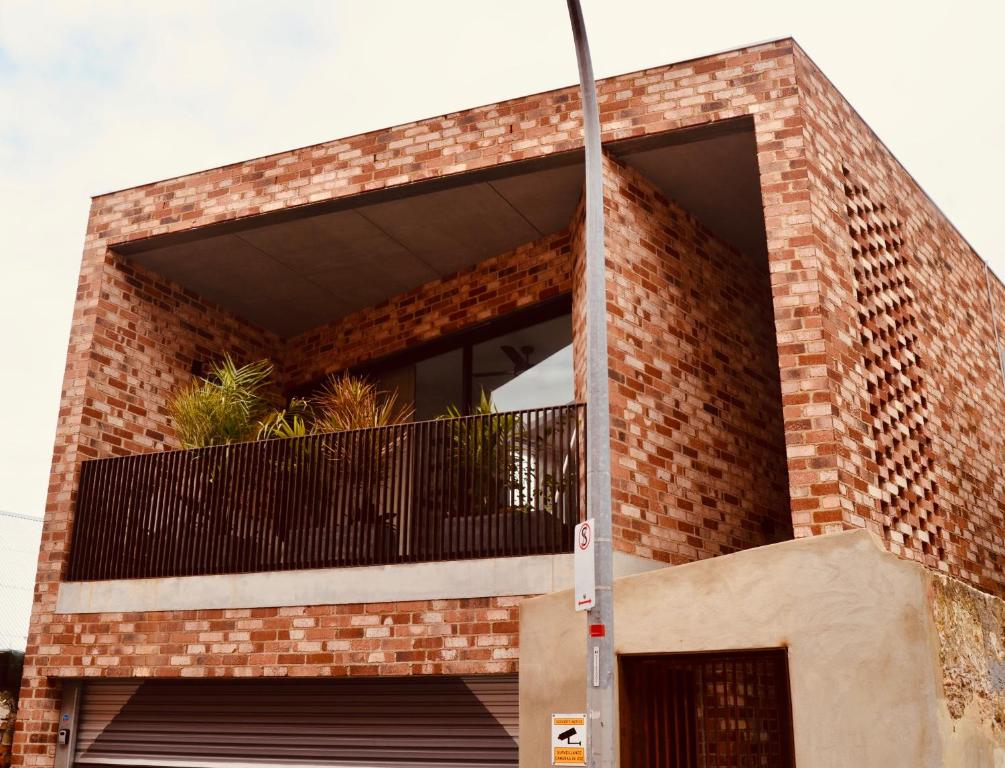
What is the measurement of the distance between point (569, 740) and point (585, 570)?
1490mm

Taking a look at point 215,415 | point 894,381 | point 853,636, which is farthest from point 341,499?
point 894,381

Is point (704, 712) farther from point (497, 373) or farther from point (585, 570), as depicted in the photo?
point (497, 373)

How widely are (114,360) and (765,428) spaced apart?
23.3 ft

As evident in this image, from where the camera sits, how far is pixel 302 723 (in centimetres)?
975

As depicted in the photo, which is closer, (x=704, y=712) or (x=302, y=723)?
(x=704, y=712)

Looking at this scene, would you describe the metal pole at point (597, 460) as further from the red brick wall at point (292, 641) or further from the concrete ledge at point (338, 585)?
the red brick wall at point (292, 641)

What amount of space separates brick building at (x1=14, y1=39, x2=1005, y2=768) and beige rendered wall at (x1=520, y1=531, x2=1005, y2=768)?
617 mm

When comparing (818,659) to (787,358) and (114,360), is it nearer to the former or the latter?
(787,358)

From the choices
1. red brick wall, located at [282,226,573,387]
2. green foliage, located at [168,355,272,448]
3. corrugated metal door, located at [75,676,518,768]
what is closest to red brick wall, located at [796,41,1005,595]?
red brick wall, located at [282,226,573,387]

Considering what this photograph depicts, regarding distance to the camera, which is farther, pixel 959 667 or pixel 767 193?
pixel 767 193

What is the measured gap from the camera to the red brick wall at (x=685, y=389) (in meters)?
9.39

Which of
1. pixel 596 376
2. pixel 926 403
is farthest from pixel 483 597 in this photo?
pixel 926 403

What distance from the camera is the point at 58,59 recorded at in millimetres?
8531

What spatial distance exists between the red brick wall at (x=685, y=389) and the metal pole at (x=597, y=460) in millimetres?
2489
